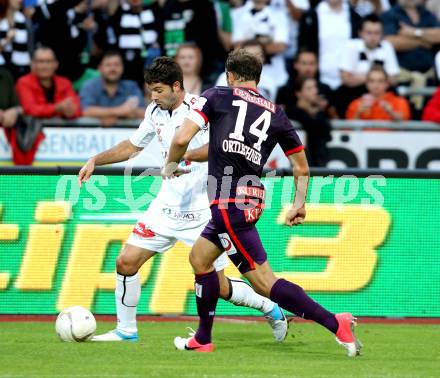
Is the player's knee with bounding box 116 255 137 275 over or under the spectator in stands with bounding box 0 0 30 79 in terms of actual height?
under

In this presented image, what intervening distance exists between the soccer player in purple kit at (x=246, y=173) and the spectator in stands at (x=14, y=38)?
6.49 metres

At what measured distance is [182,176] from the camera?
9125 millimetres

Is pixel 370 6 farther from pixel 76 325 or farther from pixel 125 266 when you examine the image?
pixel 76 325

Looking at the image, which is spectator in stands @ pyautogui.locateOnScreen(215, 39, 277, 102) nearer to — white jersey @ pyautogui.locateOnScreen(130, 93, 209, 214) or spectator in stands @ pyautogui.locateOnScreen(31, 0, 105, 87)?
spectator in stands @ pyautogui.locateOnScreen(31, 0, 105, 87)

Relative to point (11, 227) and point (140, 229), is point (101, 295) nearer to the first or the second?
point (11, 227)

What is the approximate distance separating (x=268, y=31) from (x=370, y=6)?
2293mm

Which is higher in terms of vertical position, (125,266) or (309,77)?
(309,77)

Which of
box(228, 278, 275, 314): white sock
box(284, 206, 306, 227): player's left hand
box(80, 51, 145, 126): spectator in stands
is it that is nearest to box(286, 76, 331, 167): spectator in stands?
box(80, 51, 145, 126): spectator in stands

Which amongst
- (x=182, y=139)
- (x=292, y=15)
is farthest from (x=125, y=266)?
(x=292, y=15)

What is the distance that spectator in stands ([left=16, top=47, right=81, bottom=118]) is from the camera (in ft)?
43.4

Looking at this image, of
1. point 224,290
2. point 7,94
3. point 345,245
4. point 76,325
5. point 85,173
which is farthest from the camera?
point 7,94

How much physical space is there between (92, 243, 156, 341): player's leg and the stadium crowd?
4477mm

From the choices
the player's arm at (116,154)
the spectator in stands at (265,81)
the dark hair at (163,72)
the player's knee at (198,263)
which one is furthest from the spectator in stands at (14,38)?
the player's knee at (198,263)

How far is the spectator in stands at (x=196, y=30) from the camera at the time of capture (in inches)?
579
